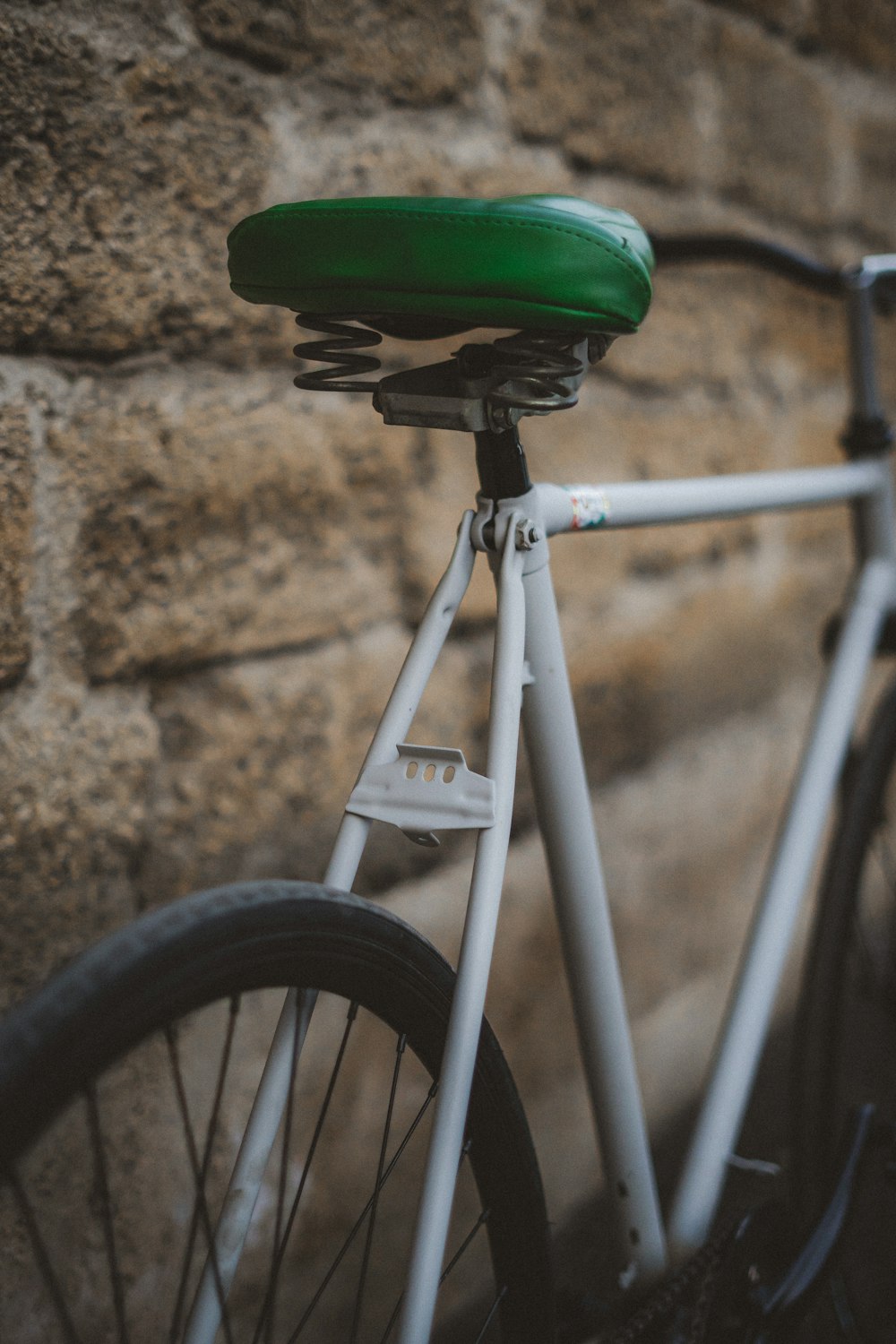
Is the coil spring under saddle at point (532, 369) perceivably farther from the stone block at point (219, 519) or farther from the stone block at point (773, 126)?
the stone block at point (773, 126)

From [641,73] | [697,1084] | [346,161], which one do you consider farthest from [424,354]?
[697,1084]

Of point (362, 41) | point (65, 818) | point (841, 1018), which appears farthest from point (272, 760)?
point (841, 1018)

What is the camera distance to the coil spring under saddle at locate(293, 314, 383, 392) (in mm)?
618

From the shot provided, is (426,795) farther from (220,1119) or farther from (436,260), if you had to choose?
(220,1119)

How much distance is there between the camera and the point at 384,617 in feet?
3.17

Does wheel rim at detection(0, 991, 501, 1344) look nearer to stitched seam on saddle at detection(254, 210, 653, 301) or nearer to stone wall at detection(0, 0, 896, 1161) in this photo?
stone wall at detection(0, 0, 896, 1161)

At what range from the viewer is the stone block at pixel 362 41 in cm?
80

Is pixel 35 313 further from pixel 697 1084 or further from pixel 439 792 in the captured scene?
pixel 697 1084

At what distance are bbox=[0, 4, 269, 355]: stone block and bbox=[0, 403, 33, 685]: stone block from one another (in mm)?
62

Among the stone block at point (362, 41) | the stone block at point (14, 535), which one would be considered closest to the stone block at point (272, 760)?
the stone block at point (14, 535)

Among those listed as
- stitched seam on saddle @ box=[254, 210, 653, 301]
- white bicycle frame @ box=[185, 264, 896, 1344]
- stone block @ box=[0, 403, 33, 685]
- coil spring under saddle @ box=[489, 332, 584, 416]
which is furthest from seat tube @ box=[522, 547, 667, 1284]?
stone block @ box=[0, 403, 33, 685]

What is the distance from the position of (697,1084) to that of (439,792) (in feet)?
3.49

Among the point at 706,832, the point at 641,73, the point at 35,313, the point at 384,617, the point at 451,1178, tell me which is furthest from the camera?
the point at 706,832

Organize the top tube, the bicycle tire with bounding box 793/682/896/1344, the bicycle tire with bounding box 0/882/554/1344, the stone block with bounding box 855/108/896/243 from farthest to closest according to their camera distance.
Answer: the stone block with bounding box 855/108/896/243, the bicycle tire with bounding box 793/682/896/1344, the top tube, the bicycle tire with bounding box 0/882/554/1344
